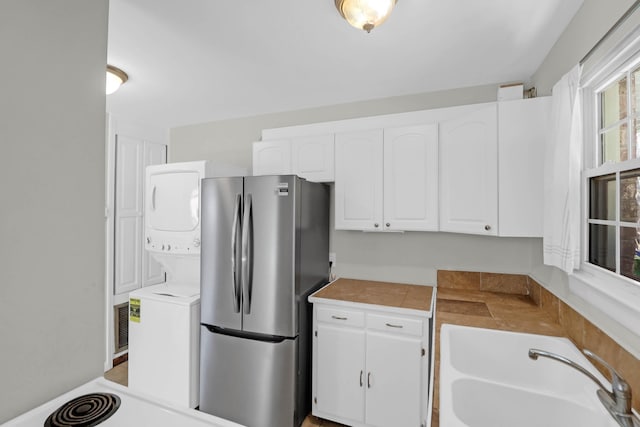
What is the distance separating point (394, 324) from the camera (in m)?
1.89

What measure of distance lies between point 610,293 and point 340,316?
1.39m

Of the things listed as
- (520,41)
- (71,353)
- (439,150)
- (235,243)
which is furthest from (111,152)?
(520,41)

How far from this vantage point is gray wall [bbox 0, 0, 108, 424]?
0.72m

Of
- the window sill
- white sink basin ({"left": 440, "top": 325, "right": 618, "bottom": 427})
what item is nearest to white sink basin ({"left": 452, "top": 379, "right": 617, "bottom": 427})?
white sink basin ({"left": 440, "top": 325, "right": 618, "bottom": 427})

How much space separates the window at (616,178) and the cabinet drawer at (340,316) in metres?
1.29

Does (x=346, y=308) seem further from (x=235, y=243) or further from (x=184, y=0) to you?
(x=184, y=0)

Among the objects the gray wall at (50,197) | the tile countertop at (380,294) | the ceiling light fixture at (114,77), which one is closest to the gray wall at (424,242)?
the tile countertop at (380,294)

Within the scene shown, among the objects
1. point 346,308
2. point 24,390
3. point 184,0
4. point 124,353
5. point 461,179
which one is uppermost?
point 184,0

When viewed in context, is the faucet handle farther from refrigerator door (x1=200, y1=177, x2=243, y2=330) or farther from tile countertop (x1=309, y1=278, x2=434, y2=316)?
refrigerator door (x1=200, y1=177, x2=243, y2=330)

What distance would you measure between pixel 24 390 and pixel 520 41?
2.60m

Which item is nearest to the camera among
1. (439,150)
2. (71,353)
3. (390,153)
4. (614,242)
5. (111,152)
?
(71,353)

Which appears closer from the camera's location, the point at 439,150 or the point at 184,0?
the point at 184,0

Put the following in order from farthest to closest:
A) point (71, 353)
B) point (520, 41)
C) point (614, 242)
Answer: point (520, 41)
point (614, 242)
point (71, 353)

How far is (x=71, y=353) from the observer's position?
33.1 inches
